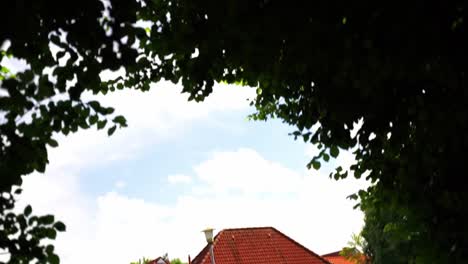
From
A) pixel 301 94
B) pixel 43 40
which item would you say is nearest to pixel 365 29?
pixel 301 94

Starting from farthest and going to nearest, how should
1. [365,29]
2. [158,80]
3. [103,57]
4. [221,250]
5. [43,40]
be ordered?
[221,250] → [158,80] → [365,29] → [43,40] → [103,57]

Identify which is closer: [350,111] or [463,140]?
[463,140]

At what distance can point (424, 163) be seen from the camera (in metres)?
5.23

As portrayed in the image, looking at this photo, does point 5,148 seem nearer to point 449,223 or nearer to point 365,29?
point 365,29

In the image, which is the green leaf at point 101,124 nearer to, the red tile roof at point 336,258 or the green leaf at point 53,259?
the green leaf at point 53,259

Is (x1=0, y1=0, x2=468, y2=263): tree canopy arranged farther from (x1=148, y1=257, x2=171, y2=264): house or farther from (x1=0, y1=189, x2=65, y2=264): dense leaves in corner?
(x1=148, y1=257, x2=171, y2=264): house

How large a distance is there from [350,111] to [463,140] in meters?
1.21

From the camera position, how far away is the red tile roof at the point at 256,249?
74.3 ft

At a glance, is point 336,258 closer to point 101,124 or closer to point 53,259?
point 101,124

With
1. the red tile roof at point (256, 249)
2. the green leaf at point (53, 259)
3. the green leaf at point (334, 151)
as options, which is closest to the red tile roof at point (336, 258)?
the red tile roof at point (256, 249)

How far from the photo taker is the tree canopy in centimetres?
334

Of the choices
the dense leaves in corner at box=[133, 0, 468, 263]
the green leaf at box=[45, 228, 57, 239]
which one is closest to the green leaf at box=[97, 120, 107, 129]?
the green leaf at box=[45, 228, 57, 239]

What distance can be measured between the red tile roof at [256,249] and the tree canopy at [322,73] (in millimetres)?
16662

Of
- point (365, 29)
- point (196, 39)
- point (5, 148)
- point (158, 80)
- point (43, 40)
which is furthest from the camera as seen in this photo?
point (158, 80)
